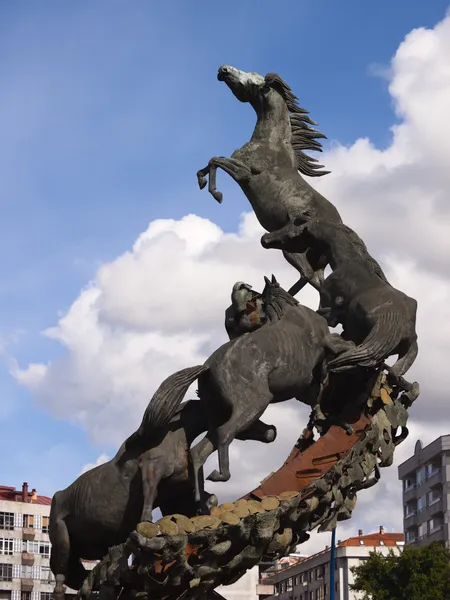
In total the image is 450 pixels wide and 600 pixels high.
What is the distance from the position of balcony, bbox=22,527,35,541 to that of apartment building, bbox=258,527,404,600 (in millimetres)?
18142

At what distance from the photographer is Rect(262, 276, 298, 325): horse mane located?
32.9 ft

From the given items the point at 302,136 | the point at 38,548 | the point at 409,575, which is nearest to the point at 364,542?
the point at 38,548

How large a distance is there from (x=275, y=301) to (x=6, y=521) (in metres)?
46.9

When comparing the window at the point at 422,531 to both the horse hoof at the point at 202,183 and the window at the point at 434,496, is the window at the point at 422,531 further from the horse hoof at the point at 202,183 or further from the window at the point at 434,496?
the horse hoof at the point at 202,183

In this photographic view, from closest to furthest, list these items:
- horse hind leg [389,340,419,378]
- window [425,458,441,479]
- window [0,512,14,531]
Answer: horse hind leg [389,340,419,378] < window [0,512,14,531] < window [425,458,441,479]

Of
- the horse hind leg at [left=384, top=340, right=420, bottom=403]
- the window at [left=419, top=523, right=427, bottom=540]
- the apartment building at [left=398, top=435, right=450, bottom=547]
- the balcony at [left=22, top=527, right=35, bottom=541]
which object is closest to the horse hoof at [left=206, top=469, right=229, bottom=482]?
the horse hind leg at [left=384, top=340, right=420, bottom=403]

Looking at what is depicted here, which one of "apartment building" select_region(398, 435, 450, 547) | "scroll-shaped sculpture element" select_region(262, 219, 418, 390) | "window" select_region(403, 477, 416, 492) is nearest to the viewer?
"scroll-shaped sculpture element" select_region(262, 219, 418, 390)

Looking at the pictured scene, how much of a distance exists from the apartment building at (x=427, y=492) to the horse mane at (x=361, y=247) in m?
51.8

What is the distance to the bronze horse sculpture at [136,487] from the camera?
929 cm

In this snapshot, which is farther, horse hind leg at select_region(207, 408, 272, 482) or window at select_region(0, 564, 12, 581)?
window at select_region(0, 564, 12, 581)

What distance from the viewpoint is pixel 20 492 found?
56969 millimetres

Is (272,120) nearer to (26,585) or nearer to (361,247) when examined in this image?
(361,247)

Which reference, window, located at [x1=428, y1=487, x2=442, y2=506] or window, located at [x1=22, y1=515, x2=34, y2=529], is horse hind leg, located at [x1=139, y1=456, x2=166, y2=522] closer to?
window, located at [x1=22, y1=515, x2=34, y2=529]

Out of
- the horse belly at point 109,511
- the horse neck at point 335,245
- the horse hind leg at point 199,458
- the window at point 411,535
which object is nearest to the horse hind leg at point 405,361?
the horse neck at point 335,245
